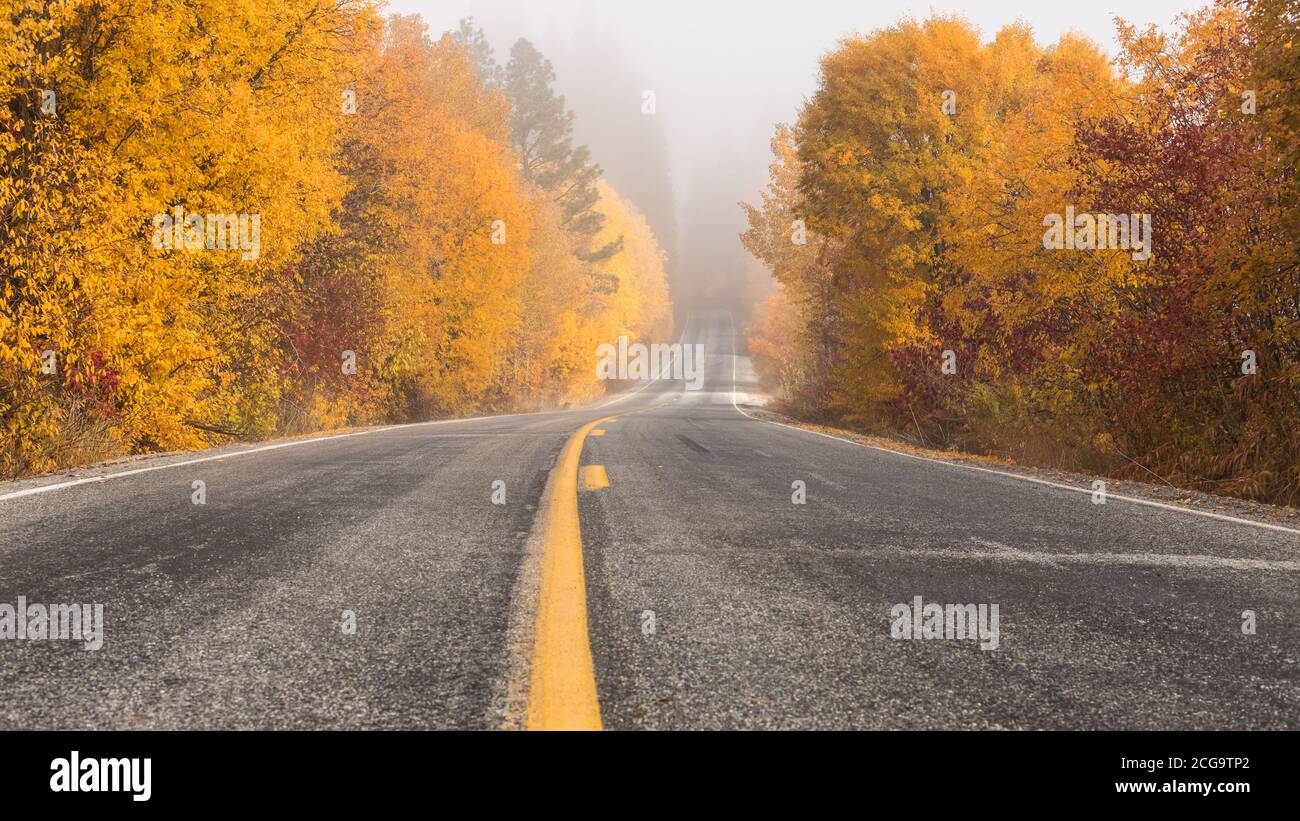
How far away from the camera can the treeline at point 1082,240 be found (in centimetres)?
728

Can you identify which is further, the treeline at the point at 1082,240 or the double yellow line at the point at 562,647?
the treeline at the point at 1082,240

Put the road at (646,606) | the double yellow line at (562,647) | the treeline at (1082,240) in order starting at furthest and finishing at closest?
1. the treeline at (1082,240)
2. the road at (646,606)
3. the double yellow line at (562,647)

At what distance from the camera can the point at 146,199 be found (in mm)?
9328

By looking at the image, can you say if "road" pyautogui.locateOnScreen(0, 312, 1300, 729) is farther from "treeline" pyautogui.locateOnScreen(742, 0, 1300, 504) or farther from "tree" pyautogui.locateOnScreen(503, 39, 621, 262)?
"tree" pyautogui.locateOnScreen(503, 39, 621, 262)

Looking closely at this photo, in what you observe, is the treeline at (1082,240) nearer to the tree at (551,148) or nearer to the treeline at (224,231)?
the treeline at (224,231)

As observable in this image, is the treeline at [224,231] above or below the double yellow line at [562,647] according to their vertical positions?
above

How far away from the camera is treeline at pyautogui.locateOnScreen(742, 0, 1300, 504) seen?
23.9ft

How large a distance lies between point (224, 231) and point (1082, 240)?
37.3 feet

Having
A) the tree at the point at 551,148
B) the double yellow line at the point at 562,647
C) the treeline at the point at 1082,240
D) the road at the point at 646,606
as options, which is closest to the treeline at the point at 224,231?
the road at the point at 646,606

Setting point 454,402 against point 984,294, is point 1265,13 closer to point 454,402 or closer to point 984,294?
point 984,294

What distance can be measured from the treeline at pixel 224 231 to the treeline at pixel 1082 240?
413 inches

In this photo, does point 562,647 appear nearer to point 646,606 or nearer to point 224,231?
point 646,606

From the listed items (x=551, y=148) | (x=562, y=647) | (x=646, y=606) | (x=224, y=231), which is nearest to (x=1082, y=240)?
(x=646, y=606)
